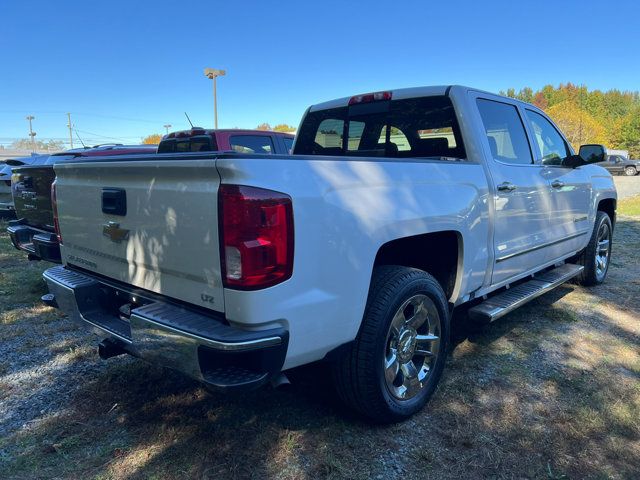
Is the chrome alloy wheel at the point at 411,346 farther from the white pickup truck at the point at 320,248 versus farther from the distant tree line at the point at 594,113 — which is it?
the distant tree line at the point at 594,113

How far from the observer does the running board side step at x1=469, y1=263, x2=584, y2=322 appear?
3.35m

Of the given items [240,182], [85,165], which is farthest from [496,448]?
[85,165]

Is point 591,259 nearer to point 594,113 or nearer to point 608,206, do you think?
point 608,206

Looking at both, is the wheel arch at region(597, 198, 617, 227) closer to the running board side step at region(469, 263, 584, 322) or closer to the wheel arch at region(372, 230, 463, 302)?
the running board side step at region(469, 263, 584, 322)

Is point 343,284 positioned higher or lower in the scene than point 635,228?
higher

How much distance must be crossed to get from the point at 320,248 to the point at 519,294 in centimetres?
241

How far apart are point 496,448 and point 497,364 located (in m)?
1.08

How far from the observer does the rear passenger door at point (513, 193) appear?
11.4 ft

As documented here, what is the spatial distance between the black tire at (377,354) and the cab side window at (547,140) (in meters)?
2.40

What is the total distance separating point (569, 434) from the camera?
2.64 meters

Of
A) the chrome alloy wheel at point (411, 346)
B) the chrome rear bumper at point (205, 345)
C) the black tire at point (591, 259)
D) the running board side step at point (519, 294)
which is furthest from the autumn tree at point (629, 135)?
the chrome rear bumper at point (205, 345)

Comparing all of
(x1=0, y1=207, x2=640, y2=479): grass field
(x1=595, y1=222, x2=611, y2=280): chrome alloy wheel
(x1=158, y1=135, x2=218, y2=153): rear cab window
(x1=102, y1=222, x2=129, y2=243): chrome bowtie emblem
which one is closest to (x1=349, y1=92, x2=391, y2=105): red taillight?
(x1=0, y1=207, x2=640, y2=479): grass field

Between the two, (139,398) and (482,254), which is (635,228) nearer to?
(482,254)

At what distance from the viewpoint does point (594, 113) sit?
288 feet
